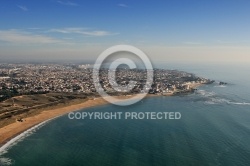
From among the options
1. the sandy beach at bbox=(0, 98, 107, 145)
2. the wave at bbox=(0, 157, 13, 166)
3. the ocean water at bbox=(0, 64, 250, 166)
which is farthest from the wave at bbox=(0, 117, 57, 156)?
the wave at bbox=(0, 157, 13, 166)

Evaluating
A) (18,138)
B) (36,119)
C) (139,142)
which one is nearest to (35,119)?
(36,119)

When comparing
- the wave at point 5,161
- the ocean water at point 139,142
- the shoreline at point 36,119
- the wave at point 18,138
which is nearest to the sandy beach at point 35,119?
the shoreline at point 36,119

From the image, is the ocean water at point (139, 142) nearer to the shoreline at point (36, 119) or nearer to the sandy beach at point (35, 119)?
the shoreline at point (36, 119)

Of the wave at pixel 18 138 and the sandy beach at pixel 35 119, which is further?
the sandy beach at pixel 35 119

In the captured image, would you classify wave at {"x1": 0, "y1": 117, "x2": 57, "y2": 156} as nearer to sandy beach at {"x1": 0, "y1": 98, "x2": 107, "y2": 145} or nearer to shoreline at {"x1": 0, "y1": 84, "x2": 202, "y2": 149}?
shoreline at {"x1": 0, "y1": 84, "x2": 202, "y2": 149}

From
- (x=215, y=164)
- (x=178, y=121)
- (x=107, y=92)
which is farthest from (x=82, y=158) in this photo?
(x=107, y=92)

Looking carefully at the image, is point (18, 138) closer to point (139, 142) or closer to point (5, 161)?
point (5, 161)
